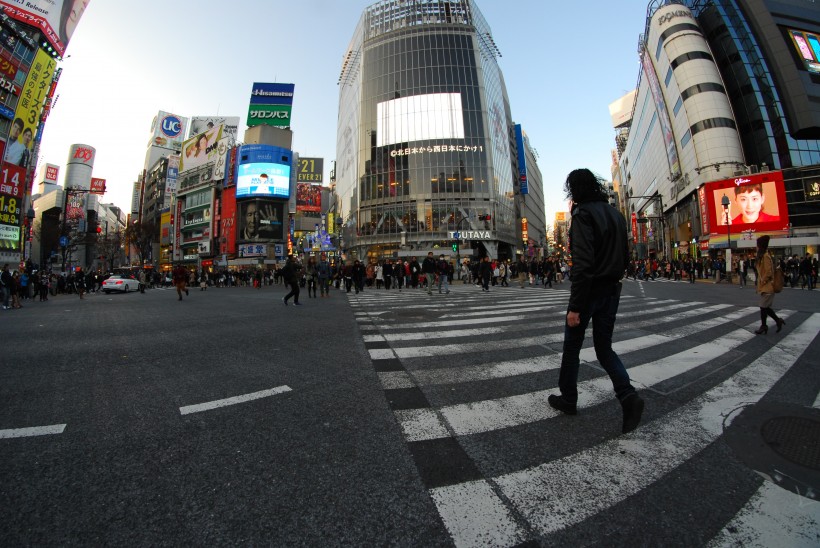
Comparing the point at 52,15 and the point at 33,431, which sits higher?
the point at 52,15

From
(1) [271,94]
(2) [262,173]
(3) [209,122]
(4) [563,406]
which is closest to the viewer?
(4) [563,406]

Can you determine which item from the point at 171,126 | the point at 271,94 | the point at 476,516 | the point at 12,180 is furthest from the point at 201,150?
the point at 476,516

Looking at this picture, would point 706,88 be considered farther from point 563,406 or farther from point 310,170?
point 310,170

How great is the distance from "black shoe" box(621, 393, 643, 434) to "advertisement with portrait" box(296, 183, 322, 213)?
8617 cm

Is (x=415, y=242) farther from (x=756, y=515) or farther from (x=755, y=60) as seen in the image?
(x=756, y=515)

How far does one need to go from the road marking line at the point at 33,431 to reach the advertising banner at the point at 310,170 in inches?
3248

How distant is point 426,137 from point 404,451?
53.2 m

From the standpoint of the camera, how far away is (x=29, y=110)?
111 ft

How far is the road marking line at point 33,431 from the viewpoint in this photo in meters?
2.44

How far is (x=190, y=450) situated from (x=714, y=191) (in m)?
49.7

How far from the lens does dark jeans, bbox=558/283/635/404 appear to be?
2.58 metres

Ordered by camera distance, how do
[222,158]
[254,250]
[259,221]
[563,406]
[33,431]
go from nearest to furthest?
[33,431]
[563,406]
[254,250]
[259,221]
[222,158]

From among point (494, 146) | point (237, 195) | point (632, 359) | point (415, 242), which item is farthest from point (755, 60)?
point (237, 195)

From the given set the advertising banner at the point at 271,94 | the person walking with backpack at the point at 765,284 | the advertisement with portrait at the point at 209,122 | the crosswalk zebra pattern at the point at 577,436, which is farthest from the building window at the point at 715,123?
the advertisement with portrait at the point at 209,122
